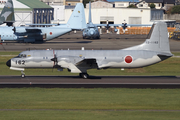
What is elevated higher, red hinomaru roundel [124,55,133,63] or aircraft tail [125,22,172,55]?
aircraft tail [125,22,172,55]

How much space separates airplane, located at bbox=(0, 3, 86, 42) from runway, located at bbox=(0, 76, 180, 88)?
41.5 meters

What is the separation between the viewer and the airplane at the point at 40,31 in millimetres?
73062

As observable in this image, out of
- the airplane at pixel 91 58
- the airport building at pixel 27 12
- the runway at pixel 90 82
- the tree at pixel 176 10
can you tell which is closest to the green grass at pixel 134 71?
the runway at pixel 90 82

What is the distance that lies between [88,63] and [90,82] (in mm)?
2400

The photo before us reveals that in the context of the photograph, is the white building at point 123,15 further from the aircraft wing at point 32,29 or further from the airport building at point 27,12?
the aircraft wing at point 32,29

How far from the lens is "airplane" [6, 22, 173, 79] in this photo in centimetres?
3212

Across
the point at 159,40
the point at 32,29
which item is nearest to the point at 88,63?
the point at 159,40

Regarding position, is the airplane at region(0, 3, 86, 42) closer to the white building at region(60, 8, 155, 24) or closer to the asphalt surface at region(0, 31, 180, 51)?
the asphalt surface at region(0, 31, 180, 51)

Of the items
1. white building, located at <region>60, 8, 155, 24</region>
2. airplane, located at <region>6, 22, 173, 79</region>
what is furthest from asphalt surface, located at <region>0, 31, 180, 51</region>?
white building, located at <region>60, 8, 155, 24</region>

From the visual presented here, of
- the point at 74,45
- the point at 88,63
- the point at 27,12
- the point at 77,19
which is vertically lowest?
the point at 88,63

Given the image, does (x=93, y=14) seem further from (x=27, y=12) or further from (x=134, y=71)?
(x=134, y=71)
